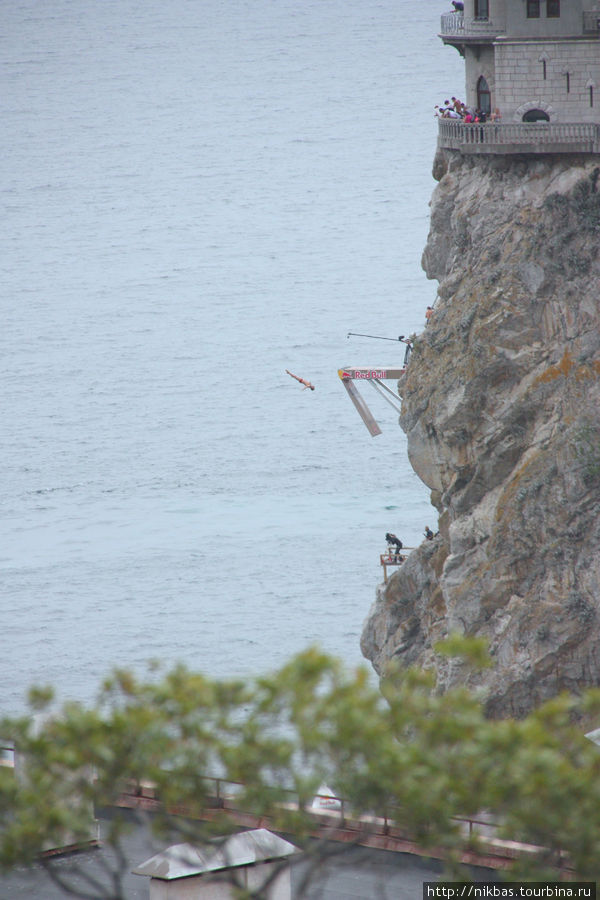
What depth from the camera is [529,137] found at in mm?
52938

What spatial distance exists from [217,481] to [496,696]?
3069 inches

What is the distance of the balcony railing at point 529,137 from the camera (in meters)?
51.8

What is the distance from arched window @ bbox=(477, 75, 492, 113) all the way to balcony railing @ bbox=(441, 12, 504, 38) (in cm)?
167

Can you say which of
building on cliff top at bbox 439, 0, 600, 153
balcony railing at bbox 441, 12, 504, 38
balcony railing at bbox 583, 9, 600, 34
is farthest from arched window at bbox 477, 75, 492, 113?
balcony railing at bbox 583, 9, 600, 34

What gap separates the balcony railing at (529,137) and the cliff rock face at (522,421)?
62 cm

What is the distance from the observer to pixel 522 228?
52.9 metres

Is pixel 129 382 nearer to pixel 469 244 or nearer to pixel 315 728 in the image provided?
pixel 469 244

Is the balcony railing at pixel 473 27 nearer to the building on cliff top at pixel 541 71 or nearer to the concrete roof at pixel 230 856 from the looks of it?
the building on cliff top at pixel 541 71

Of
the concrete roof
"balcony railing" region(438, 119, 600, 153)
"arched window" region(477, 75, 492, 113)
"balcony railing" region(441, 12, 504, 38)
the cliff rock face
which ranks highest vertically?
"balcony railing" region(441, 12, 504, 38)

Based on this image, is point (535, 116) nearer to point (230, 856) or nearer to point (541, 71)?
point (541, 71)

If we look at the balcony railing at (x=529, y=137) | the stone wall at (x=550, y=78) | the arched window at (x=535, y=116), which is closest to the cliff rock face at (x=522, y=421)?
the balcony railing at (x=529, y=137)

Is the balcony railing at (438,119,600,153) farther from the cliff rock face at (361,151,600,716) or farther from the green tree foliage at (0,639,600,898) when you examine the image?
the green tree foliage at (0,639,600,898)

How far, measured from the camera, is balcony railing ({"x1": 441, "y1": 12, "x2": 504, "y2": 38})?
186 ft

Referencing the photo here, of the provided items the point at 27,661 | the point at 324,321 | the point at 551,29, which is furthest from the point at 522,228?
the point at 324,321
